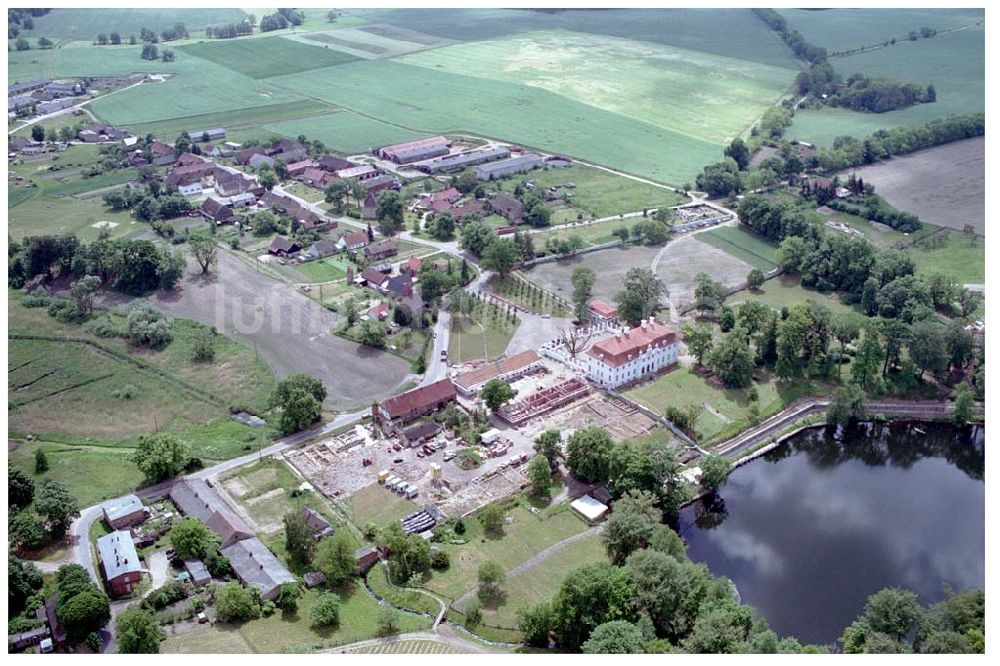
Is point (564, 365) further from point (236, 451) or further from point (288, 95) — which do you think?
point (288, 95)

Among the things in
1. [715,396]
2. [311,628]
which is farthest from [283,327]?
[715,396]

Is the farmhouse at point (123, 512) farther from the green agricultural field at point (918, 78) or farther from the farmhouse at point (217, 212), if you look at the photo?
the green agricultural field at point (918, 78)

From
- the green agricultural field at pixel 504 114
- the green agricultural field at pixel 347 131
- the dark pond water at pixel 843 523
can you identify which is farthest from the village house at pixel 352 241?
the dark pond water at pixel 843 523

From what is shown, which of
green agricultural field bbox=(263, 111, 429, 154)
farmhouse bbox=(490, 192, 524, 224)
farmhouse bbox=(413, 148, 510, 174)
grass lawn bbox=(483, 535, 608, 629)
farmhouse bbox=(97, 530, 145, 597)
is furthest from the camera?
green agricultural field bbox=(263, 111, 429, 154)

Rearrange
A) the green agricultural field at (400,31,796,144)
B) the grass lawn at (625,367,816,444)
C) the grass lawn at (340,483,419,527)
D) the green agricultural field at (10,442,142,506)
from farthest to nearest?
the green agricultural field at (400,31,796,144) < the grass lawn at (625,367,816,444) < the green agricultural field at (10,442,142,506) < the grass lawn at (340,483,419,527)

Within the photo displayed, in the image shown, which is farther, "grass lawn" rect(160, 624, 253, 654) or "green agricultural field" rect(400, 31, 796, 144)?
"green agricultural field" rect(400, 31, 796, 144)

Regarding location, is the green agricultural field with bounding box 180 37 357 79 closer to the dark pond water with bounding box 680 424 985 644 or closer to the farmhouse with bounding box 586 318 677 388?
the farmhouse with bounding box 586 318 677 388

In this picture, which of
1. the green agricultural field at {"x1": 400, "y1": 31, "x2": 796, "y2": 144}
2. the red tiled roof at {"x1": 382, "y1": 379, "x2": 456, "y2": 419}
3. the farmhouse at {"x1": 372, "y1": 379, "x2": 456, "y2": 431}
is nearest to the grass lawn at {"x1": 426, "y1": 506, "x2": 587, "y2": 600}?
the farmhouse at {"x1": 372, "y1": 379, "x2": 456, "y2": 431}
